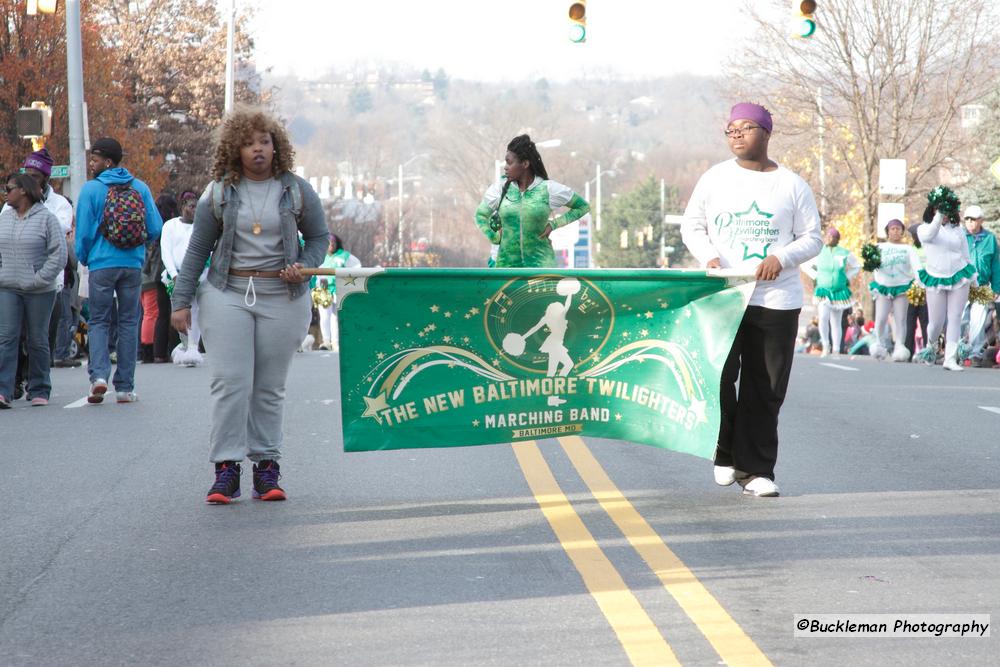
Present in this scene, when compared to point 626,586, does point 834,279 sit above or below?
above

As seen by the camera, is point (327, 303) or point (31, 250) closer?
point (31, 250)

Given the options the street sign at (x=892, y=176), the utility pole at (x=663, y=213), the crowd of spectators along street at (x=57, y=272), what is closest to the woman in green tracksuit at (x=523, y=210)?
the crowd of spectators along street at (x=57, y=272)

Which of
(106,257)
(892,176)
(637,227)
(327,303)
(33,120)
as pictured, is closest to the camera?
(106,257)

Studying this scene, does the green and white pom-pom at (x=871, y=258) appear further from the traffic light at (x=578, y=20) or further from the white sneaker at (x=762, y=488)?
the white sneaker at (x=762, y=488)

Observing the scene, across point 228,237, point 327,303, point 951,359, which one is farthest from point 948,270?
point 228,237

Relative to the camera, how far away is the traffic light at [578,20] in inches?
883

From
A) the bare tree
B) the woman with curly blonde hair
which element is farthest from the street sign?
the woman with curly blonde hair

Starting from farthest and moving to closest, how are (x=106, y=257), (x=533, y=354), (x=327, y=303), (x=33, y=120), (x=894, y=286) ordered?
1. (x=327, y=303)
2. (x=33, y=120)
3. (x=894, y=286)
4. (x=106, y=257)
5. (x=533, y=354)

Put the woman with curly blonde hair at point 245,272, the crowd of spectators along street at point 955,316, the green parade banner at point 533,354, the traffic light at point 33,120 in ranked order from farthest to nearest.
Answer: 1. the traffic light at point 33,120
2. the crowd of spectators along street at point 955,316
3. the green parade banner at point 533,354
4. the woman with curly blonde hair at point 245,272

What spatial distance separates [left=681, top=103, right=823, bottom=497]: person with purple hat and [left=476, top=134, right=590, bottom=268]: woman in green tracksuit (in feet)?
7.21

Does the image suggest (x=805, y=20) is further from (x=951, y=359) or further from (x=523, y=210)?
(x=523, y=210)

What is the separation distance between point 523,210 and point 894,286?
13536mm

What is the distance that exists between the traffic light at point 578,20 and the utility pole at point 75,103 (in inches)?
332

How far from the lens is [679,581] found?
621 cm
